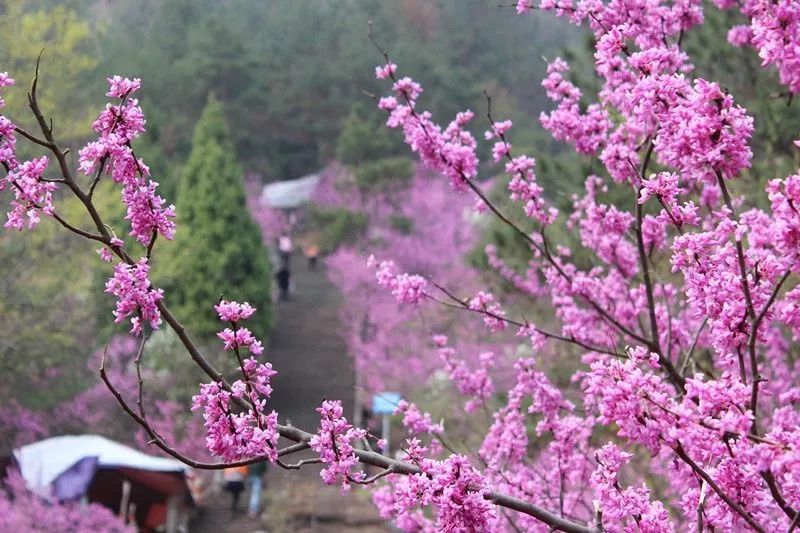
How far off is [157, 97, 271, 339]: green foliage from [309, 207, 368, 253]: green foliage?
157 inches

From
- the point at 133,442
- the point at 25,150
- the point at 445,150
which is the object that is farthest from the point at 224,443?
the point at 133,442

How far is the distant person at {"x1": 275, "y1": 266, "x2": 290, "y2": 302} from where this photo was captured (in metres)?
23.8

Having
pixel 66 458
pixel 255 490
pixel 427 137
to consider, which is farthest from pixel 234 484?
pixel 427 137

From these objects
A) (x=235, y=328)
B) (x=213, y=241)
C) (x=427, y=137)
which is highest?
(x=213, y=241)

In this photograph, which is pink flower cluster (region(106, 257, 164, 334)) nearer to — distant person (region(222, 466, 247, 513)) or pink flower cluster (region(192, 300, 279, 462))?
pink flower cluster (region(192, 300, 279, 462))

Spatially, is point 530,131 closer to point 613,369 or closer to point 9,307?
point 9,307

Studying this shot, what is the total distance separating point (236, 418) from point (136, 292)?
0.31 metres

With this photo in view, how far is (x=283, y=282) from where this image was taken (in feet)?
78.0

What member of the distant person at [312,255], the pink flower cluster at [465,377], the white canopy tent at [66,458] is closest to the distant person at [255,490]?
the white canopy tent at [66,458]

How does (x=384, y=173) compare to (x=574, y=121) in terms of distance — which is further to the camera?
(x=384, y=173)

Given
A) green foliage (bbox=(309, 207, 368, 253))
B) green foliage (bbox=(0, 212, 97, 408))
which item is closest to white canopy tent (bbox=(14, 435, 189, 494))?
green foliage (bbox=(0, 212, 97, 408))

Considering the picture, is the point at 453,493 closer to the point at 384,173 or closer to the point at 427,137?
Result: the point at 427,137

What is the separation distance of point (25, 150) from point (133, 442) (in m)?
4.21

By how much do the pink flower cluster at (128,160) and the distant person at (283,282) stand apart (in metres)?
21.8
